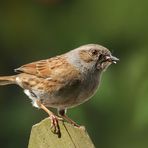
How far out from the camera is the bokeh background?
6404 mm

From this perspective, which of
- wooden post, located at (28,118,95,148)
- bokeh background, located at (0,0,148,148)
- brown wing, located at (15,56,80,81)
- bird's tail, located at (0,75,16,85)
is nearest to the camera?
wooden post, located at (28,118,95,148)

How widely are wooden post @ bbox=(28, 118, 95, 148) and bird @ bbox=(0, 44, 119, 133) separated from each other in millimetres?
1174

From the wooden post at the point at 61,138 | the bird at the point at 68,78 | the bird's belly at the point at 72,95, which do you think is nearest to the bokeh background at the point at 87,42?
the bird at the point at 68,78

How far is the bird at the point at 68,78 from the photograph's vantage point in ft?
15.6

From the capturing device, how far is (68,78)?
4.82m

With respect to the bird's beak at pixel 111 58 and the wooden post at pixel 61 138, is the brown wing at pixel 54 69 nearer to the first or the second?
the bird's beak at pixel 111 58

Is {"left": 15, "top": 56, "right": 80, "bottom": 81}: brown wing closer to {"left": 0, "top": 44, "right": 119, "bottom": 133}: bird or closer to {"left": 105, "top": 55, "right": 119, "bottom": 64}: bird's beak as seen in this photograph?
{"left": 0, "top": 44, "right": 119, "bottom": 133}: bird

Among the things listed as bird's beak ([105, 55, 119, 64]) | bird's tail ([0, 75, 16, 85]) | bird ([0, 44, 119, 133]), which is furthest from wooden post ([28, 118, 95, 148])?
bird's tail ([0, 75, 16, 85])

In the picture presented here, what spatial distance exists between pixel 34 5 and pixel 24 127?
1.19m

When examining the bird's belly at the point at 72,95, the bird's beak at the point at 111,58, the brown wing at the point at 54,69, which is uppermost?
the brown wing at the point at 54,69

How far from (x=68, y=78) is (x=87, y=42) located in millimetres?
2312

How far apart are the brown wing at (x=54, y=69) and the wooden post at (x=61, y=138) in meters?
1.42

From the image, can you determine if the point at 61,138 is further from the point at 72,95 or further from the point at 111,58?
the point at 111,58

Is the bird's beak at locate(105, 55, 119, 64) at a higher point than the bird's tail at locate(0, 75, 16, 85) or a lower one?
lower
